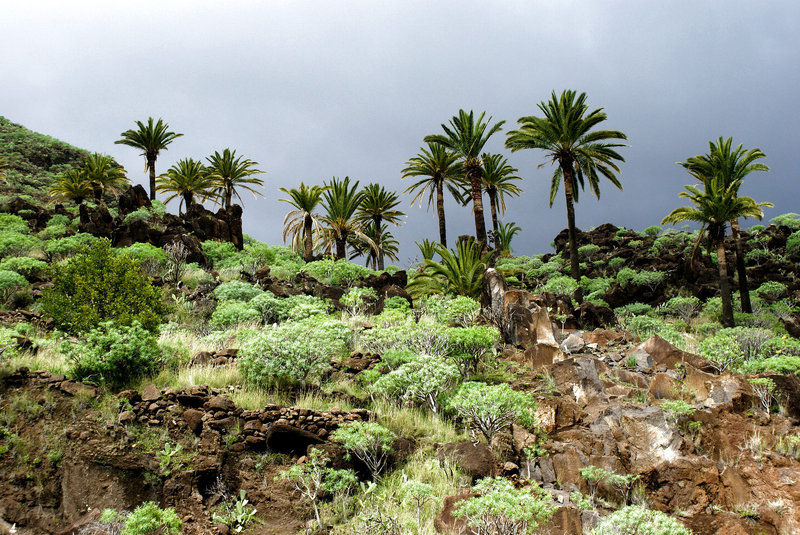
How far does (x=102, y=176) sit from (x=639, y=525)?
4106 centimetres

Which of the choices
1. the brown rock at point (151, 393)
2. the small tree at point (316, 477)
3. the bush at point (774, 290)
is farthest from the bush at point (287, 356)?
the bush at point (774, 290)

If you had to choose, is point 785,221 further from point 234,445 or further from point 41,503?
point 41,503

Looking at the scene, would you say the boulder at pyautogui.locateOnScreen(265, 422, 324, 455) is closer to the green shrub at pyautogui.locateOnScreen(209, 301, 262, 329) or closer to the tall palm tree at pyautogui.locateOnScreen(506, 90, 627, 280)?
the green shrub at pyautogui.locateOnScreen(209, 301, 262, 329)

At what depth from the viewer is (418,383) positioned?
415 inches

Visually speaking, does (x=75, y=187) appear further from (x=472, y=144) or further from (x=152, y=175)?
(x=472, y=144)

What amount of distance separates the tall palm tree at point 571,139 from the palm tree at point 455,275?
7801mm

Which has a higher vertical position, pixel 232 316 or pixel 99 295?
pixel 99 295

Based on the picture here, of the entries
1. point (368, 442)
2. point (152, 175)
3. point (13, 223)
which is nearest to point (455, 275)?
point (368, 442)

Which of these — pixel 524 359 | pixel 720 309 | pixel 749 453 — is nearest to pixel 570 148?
pixel 720 309

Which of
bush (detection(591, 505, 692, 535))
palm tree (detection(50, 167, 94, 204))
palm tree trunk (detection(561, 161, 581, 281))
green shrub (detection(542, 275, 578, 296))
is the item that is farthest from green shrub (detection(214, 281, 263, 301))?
palm tree (detection(50, 167, 94, 204))

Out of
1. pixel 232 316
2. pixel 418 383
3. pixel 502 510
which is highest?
pixel 232 316

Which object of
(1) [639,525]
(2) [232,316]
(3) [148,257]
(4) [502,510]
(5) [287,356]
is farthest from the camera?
(3) [148,257]

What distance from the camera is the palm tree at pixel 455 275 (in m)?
22.6

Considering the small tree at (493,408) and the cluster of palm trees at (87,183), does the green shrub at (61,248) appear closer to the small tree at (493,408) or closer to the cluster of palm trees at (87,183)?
the cluster of palm trees at (87,183)
